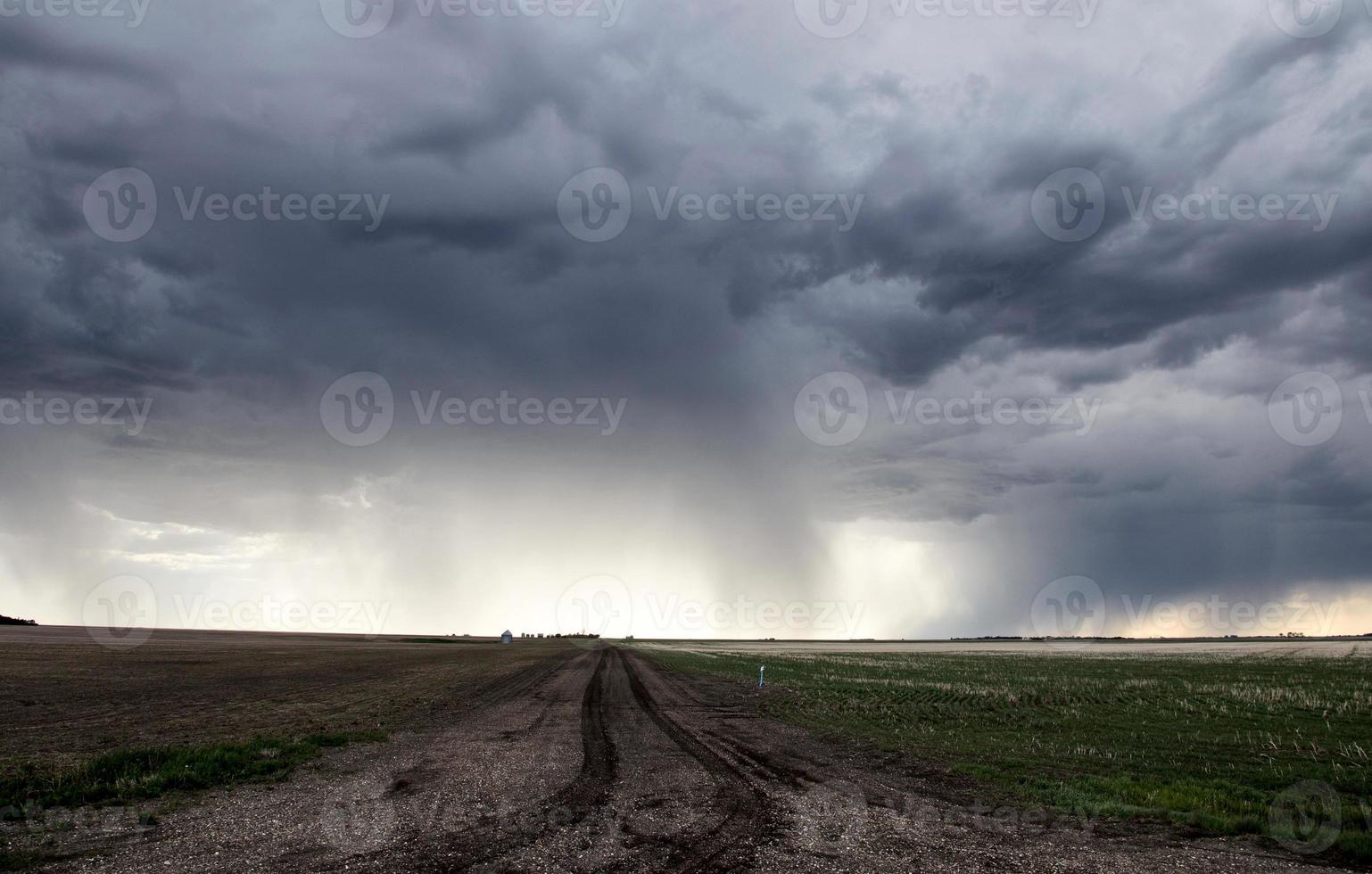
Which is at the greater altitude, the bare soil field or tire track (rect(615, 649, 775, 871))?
tire track (rect(615, 649, 775, 871))

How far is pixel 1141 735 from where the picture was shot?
24.4 m

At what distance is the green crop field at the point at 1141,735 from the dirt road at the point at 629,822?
6.82 ft

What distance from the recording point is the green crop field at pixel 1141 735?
15023 millimetres

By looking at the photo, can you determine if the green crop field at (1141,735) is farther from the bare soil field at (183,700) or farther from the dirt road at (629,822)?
the bare soil field at (183,700)

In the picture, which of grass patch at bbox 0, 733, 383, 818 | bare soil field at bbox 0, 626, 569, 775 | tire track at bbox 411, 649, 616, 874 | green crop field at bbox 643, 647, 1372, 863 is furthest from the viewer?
bare soil field at bbox 0, 626, 569, 775

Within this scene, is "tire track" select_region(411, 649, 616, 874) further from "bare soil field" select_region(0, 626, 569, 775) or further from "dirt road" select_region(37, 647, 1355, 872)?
"bare soil field" select_region(0, 626, 569, 775)

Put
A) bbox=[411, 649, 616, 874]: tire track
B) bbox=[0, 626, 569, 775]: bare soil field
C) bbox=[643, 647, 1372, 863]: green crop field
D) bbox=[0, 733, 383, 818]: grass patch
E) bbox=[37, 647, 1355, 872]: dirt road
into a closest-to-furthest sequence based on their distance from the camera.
Result: bbox=[411, 649, 616, 874]: tire track → bbox=[37, 647, 1355, 872]: dirt road → bbox=[0, 733, 383, 818]: grass patch → bbox=[643, 647, 1372, 863]: green crop field → bbox=[0, 626, 569, 775]: bare soil field

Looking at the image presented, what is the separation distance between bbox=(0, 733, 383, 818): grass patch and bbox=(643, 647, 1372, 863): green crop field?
17.7 metres

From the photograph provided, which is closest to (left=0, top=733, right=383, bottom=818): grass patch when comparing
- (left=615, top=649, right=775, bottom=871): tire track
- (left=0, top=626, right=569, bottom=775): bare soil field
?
(left=0, top=626, right=569, bottom=775): bare soil field

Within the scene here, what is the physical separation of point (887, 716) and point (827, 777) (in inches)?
544

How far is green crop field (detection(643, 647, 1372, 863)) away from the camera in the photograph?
49.3 ft

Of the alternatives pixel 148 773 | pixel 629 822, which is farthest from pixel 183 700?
pixel 629 822

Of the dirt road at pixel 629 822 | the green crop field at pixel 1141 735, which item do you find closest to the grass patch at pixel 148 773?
the dirt road at pixel 629 822

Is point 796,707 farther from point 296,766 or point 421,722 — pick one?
point 296,766
